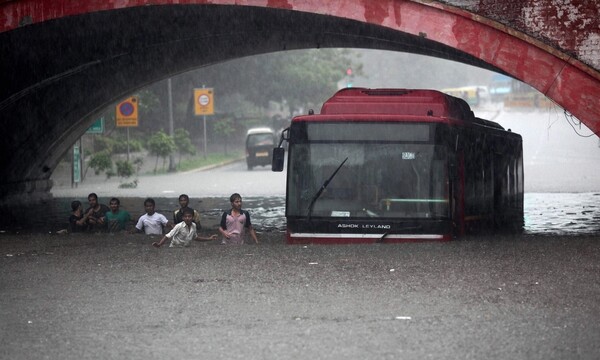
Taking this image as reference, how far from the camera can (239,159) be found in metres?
59.3

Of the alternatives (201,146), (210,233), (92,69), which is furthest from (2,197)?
(201,146)

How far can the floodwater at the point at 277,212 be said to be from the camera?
21828 millimetres

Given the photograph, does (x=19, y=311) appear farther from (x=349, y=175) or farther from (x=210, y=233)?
(x=210, y=233)

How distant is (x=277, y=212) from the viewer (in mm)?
26656

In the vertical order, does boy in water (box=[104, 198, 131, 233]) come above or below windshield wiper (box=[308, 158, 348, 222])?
below

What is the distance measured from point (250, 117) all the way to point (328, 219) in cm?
5811

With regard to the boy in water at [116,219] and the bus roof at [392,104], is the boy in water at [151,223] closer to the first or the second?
the boy in water at [116,219]

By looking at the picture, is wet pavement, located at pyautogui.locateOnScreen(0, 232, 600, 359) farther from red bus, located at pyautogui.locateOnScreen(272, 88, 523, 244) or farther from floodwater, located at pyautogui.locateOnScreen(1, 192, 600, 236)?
floodwater, located at pyautogui.locateOnScreen(1, 192, 600, 236)

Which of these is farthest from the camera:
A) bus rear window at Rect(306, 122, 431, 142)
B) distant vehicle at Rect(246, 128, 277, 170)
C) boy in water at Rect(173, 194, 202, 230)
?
distant vehicle at Rect(246, 128, 277, 170)

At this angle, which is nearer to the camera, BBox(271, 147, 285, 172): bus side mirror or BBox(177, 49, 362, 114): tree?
BBox(271, 147, 285, 172): bus side mirror

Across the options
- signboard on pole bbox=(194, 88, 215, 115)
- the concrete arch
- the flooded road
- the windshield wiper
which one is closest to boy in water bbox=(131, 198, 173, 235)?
the windshield wiper

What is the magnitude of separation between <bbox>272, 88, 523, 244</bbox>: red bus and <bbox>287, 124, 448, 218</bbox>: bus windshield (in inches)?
0.6

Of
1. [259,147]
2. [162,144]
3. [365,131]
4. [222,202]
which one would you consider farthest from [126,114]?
[365,131]

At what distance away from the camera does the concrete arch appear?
17.2 meters
